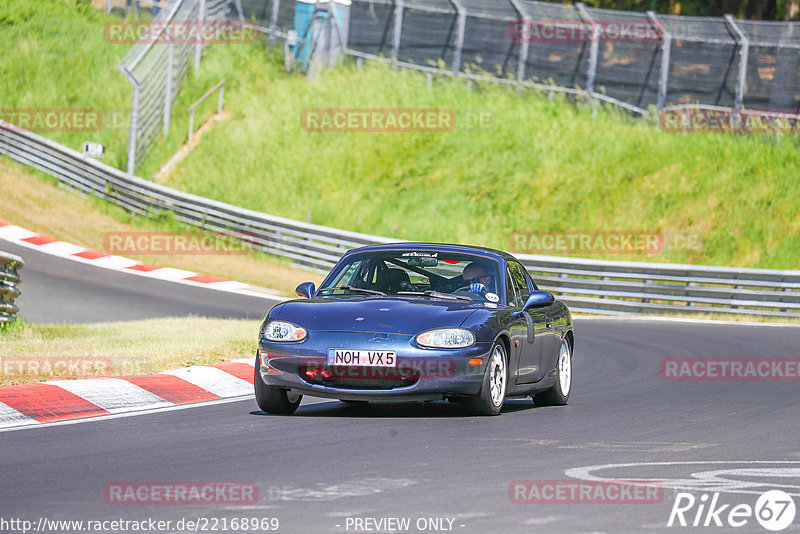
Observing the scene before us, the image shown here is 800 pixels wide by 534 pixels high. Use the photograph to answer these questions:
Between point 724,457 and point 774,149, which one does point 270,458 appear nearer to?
point 724,457

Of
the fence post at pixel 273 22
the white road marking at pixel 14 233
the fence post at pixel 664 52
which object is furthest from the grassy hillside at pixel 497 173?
the white road marking at pixel 14 233

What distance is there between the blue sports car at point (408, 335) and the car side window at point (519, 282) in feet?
0.17

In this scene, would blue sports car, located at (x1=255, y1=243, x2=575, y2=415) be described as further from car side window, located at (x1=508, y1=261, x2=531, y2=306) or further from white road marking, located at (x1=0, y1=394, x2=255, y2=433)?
white road marking, located at (x1=0, y1=394, x2=255, y2=433)

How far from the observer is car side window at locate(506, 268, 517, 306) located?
34.2 feet

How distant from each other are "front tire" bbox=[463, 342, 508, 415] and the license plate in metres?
0.75

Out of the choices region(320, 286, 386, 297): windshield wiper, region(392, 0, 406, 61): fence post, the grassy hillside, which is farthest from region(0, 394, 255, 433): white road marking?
region(392, 0, 406, 61): fence post

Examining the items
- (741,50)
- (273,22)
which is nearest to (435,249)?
(741,50)

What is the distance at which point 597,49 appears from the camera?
3203 centimetres

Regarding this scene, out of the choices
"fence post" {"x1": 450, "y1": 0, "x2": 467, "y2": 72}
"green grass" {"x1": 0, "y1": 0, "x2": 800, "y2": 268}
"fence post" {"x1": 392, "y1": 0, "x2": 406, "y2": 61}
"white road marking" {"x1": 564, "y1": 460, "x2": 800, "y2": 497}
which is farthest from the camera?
"fence post" {"x1": 392, "y1": 0, "x2": 406, "y2": 61}

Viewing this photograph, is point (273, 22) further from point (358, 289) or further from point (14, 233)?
point (358, 289)

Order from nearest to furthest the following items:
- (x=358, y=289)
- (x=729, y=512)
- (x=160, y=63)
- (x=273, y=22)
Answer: (x=729, y=512)
(x=358, y=289)
(x=160, y=63)
(x=273, y=22)

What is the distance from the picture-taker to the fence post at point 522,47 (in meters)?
32.2

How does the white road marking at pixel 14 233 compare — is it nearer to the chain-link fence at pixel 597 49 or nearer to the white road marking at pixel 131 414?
the chain-link fence at pixel 597 49

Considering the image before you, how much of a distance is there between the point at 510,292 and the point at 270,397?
2240 millimetres
